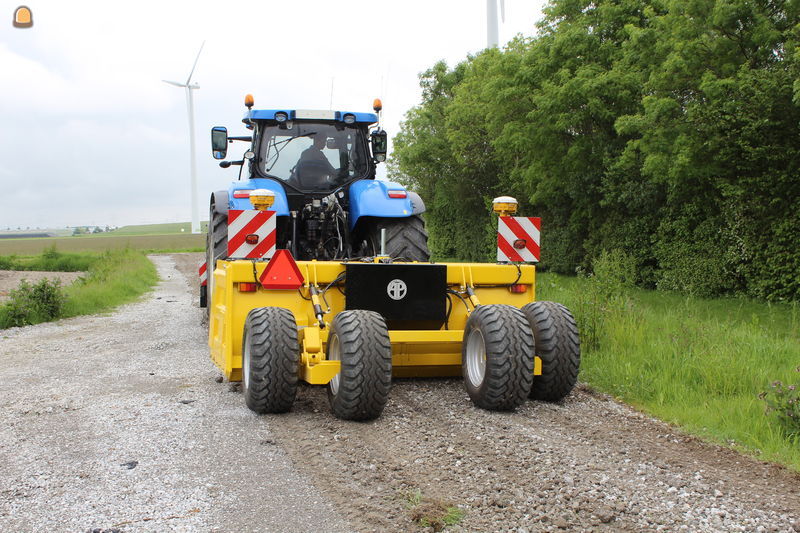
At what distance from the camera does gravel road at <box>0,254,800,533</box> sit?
11.1 feet

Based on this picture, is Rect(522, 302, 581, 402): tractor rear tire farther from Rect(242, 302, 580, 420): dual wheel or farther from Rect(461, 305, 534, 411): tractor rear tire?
Rect(461, 305, 534, 411): tractor rear tire

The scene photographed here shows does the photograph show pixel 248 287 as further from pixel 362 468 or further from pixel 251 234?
pixel 362 468

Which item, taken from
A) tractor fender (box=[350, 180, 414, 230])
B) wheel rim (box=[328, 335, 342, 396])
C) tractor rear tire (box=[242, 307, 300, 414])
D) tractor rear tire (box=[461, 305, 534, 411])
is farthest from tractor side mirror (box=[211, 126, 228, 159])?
tractor rear tire (box=[461, 305, 534, 411])

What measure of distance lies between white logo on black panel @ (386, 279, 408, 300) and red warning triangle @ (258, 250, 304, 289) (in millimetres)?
666

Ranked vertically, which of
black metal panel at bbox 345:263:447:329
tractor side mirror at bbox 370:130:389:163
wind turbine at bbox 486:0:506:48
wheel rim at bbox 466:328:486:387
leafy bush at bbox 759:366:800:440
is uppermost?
wind turbine at bbox 486:0:506:48

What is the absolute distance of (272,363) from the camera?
5055mm

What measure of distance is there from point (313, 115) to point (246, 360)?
384 cm

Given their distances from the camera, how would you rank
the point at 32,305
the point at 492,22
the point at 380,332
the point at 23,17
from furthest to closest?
the point at 492,22
the point at 32,305
the point at 23,17
the point at 380,332

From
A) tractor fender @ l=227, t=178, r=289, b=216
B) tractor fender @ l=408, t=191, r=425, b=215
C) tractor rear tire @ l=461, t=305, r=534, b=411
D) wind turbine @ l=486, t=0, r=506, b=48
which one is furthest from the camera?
wind turbine @ l=486, t=0, r=506, b=48

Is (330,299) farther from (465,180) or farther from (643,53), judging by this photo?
(465,180)

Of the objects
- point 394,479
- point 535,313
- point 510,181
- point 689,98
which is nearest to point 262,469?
point 394,479

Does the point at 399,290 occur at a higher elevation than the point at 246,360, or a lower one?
higher

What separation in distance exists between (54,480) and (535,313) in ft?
10.9

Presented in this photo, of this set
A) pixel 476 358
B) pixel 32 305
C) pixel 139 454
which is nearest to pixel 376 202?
pixel 476 358
